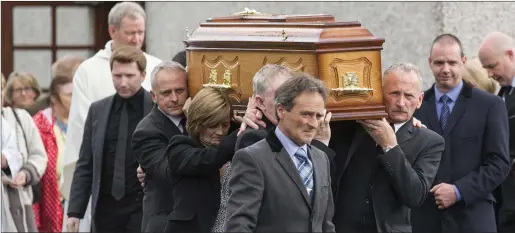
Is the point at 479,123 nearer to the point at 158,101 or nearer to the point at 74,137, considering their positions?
the point at 158,101

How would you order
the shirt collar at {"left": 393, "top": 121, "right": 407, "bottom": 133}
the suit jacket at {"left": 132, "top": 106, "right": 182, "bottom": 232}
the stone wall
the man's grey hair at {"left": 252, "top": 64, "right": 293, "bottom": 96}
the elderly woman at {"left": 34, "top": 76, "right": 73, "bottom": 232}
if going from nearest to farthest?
the man's grey hair at {"left": 252, "top": 64, "right": 293, "bottom": 96} → the shirt collar at {"left": 393, "top": 121, "right": 407, "bottom": 133} → the suit jacket at {"left": 132, "top": 106, "right": 182, "bottom": 232} → the stone wall → the elderly woman at {"left": 34, "top": 76, "right": 73, "bottom": 232}

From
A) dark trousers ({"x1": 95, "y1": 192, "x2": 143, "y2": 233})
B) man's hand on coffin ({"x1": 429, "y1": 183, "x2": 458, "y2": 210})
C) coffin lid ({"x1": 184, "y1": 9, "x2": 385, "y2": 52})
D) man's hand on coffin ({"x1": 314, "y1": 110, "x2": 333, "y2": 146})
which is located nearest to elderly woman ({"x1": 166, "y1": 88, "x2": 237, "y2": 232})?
coffin lid ({"x1": 184, "y1": 9, "x2": 385, "y2": 52})

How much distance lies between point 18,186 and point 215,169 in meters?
4.36

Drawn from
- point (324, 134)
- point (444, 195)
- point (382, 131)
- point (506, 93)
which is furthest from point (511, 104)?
point (324, 134)

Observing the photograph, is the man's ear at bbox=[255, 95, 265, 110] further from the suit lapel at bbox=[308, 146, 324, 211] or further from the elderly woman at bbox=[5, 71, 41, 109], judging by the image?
the elderly woman at bbox=[5, 71, 41, 109]

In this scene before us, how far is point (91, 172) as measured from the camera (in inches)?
508

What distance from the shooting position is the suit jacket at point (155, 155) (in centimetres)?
1109

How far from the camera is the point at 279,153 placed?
365 inches

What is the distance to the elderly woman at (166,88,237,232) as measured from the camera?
1045 centimetres

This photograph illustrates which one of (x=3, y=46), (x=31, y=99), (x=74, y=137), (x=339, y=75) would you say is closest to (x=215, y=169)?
(x=339, y=75)

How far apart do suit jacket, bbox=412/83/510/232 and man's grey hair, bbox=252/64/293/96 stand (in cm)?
225

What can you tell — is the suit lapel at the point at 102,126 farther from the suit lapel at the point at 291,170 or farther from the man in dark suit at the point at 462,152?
the suit lapel at the point at 291,170

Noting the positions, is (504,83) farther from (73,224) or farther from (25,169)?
(25,169)

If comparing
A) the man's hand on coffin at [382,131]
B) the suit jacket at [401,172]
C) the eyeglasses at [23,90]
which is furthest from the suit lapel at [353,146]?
the eyeglasses at [23,90]
